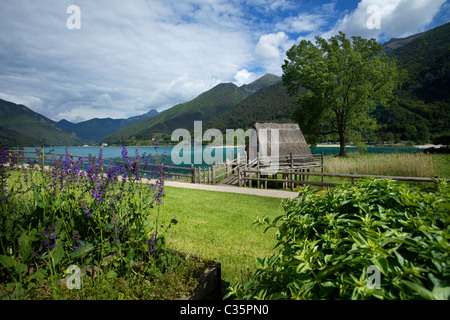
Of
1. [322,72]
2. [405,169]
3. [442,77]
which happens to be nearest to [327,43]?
[322,72]

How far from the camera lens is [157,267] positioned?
2566 mm

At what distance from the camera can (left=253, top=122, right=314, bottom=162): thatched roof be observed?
67.8ft

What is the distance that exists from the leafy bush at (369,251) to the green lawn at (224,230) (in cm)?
80

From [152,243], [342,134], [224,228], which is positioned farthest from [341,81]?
[152,243]

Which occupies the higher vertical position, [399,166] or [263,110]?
[263,110]

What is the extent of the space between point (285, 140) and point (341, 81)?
→ 42.5 feet

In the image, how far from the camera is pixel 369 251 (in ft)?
3.43

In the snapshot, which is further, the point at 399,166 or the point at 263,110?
the point at 263,110

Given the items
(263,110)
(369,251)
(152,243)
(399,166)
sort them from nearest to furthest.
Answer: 1. (369,251)
2. (152,243)
3. (399,166)
4. (263,110)

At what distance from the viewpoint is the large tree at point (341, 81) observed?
26.3 metres

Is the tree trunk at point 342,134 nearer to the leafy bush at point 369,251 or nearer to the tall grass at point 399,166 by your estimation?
the tall grass at point 399,166

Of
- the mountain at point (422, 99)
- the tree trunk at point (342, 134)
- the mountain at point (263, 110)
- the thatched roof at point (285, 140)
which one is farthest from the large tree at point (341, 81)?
the mountain at point (263, 110)

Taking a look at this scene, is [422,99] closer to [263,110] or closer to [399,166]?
[399,166]
